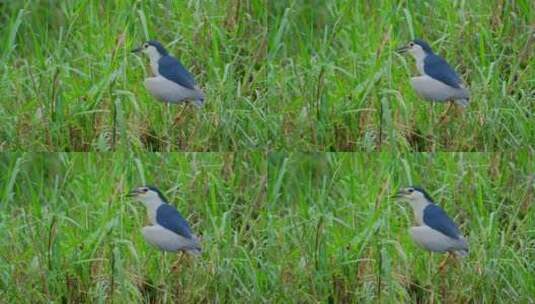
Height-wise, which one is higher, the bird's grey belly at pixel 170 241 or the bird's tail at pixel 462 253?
the bird's grey belly at pixel 170 241

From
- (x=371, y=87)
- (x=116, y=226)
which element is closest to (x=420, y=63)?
(x=371, y=87)

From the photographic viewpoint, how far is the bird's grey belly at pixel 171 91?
3562mm

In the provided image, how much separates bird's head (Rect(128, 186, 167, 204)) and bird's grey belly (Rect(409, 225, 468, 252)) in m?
0.84

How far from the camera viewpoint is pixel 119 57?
3621mm

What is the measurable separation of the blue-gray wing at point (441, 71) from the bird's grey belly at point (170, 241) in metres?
0.93

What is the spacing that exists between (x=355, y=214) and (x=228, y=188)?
0.42 m

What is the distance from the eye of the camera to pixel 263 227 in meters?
3.61

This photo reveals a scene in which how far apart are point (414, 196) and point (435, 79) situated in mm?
384

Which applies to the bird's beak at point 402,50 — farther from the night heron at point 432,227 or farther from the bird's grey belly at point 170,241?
the bird's grey belly at point 170,241

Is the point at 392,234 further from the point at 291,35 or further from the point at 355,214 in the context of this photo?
the point at 291,35

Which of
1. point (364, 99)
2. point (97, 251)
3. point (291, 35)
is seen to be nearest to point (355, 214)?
point (364, 99)

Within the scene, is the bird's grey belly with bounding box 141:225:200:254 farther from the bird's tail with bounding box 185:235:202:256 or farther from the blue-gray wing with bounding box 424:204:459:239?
the blue-gray wing with bounding box 424:204:459:239

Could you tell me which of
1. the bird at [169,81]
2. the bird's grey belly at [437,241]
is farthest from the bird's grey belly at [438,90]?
the bird at [169,81]

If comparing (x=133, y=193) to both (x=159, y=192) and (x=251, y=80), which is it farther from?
(x=251, y=80)
